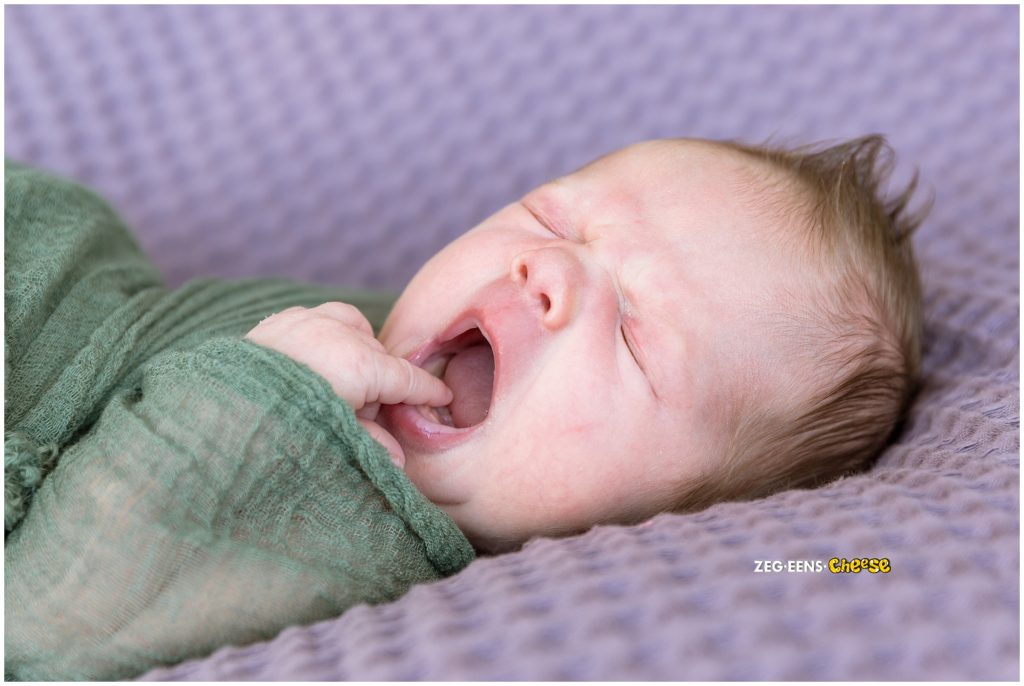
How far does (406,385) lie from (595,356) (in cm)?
17

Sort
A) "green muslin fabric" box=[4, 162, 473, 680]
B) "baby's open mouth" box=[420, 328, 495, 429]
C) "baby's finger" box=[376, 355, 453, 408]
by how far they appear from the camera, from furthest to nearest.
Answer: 1. "baby's open mouth" box=[420, 328, 495, 429]
2. "baby's finger" box=[376, 355, 453, 408]
3. "green muslin fabric" box=[4, 162, 473, 680]

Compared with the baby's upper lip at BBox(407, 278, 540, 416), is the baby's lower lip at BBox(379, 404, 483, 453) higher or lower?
lower

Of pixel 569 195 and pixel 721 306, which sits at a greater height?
pixel 569 195

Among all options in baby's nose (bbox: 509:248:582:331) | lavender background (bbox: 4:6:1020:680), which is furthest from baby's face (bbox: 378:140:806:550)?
lavender background (bbox: 4:6:1020:680)

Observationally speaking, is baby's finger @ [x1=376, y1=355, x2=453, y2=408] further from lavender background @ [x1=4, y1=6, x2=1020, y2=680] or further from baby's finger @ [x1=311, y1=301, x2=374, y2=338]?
lavender background @ [x1=4, y1=6, x2=1020, y2=680]

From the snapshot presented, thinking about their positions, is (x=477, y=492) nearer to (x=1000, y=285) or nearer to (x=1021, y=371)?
(x=1021, y=371)

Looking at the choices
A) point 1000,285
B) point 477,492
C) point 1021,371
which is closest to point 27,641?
point 477,492

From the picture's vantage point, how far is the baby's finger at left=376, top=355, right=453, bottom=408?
31.9 inches

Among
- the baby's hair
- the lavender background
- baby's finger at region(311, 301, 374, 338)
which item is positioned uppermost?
the lavender background

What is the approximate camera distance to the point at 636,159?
0.98 m

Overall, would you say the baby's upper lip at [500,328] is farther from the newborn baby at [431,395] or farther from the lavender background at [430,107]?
the lavender background at [430,107]

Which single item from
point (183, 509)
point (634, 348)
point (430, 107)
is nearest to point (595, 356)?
point (634, 348)

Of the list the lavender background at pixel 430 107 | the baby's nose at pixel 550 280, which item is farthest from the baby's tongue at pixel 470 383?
the lavender background at pixel 430 107

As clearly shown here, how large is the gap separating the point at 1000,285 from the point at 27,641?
3.72ft
